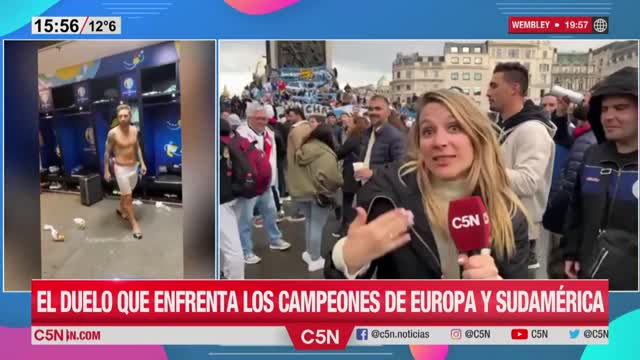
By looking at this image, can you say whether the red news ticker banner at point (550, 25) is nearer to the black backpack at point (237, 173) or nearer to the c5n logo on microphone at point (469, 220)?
the c5n logo on microphone at point (469, 220)

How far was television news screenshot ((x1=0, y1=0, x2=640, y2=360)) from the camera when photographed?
7.57ft

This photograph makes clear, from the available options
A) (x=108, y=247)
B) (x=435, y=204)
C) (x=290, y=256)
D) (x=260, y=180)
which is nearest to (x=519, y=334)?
(x=435, y=204)

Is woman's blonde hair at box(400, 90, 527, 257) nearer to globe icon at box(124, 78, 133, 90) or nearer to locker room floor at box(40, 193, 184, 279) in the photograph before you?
locker room floor at box(40, 193, 184, 279)

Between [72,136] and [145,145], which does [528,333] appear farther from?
[72,136]

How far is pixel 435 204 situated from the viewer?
2348mm

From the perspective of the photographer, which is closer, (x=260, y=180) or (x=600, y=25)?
(x=600, y=25)

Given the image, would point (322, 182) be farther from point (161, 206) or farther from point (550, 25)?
point (550, 25)

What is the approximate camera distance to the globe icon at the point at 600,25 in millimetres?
2301

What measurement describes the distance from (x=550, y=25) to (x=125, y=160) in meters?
1.93

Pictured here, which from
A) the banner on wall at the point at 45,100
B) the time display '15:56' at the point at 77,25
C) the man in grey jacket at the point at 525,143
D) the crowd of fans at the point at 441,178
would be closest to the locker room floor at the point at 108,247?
the crowd of fans at the point at 441,178

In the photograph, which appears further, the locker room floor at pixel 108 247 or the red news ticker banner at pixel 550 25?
the locker room floor at pixel 108 247

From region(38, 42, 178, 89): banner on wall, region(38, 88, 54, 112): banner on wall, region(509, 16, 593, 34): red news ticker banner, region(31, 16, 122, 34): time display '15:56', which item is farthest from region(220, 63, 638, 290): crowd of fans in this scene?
region(38, 88, 54, 112): banner on wall

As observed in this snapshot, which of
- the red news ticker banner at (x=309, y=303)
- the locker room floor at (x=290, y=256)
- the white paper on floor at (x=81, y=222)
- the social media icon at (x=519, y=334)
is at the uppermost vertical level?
the white paper on floor at (x=81, y=222)
